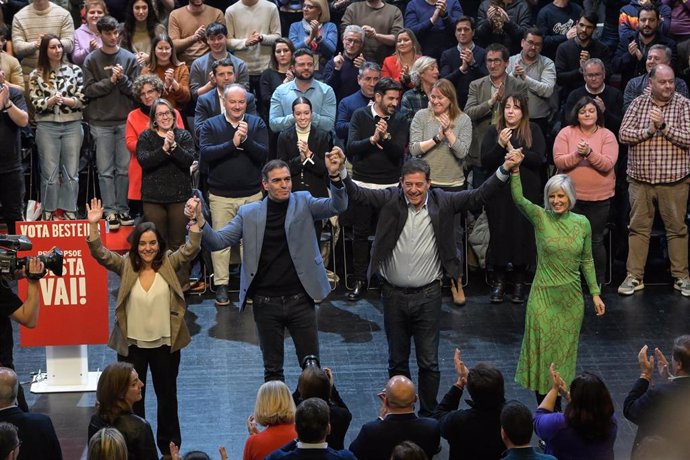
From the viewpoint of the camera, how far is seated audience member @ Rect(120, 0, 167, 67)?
11.8 m

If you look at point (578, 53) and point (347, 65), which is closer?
point (347, 65)

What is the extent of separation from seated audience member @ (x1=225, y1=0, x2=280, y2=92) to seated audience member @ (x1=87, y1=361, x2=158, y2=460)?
5.99m

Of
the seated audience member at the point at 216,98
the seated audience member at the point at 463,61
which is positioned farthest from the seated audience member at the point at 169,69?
the seated audience member at the point at 463,61

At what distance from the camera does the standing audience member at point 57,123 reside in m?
11.1

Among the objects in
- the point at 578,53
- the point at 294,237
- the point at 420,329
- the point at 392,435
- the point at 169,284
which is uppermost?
the point at 578,53

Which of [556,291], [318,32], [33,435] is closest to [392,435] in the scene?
[33,435]

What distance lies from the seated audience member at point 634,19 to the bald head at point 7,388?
25.6 feet

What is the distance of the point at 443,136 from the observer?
10.4 meters

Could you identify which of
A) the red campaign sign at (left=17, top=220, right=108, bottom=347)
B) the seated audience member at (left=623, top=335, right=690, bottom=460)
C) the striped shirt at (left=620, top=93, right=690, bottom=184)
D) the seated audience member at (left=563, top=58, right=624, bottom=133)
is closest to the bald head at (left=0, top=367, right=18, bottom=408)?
the red campaign sign at (left=17, top=220, right=108, bottom=347)

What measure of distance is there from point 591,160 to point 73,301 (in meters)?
4.58

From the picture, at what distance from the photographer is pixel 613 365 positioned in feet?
30.8

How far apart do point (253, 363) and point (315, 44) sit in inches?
152

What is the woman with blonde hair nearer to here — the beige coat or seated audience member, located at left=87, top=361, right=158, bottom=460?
the beige coat

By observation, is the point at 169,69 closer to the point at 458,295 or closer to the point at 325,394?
the point at 458,295
